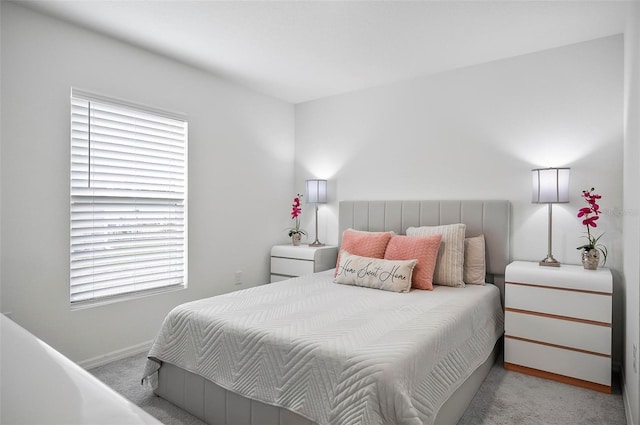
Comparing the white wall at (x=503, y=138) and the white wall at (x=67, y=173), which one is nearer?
the white wall at (x=67, y=173)

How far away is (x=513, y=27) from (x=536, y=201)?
1.29 meters

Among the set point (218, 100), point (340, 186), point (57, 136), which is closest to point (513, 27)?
point (340, 186)

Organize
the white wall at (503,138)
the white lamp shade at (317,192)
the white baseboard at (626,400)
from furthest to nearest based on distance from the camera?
the white lamp shade at (317,192)
the white wall at (503,138)
the white baseboard at (626,400)

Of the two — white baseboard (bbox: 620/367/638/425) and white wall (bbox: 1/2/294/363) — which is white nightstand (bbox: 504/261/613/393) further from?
white wall (bbox: 1/2/294/363)

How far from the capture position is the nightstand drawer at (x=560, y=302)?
2.38 meters

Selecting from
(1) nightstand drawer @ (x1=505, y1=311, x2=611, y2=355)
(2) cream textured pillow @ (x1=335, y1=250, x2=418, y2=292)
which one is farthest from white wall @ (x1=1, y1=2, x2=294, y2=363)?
(1) nightstand drawer @ (x1=505, y1=311, x2=611, y2=355)

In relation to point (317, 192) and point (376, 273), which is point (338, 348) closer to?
point (376, 273)

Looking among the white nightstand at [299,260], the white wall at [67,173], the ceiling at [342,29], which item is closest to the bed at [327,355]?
the white wall at [67,173]

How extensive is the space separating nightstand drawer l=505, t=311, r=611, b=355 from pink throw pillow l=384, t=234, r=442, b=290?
0.64 m

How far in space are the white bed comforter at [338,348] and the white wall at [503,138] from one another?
1.05 m

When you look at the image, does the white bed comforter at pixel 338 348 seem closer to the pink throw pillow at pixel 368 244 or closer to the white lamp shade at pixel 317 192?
the pink throw pillow at pixel 368 244

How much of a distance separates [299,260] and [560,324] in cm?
235

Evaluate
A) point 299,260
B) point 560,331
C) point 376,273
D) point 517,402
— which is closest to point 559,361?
point 560,331

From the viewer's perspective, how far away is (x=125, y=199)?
2.90 m
